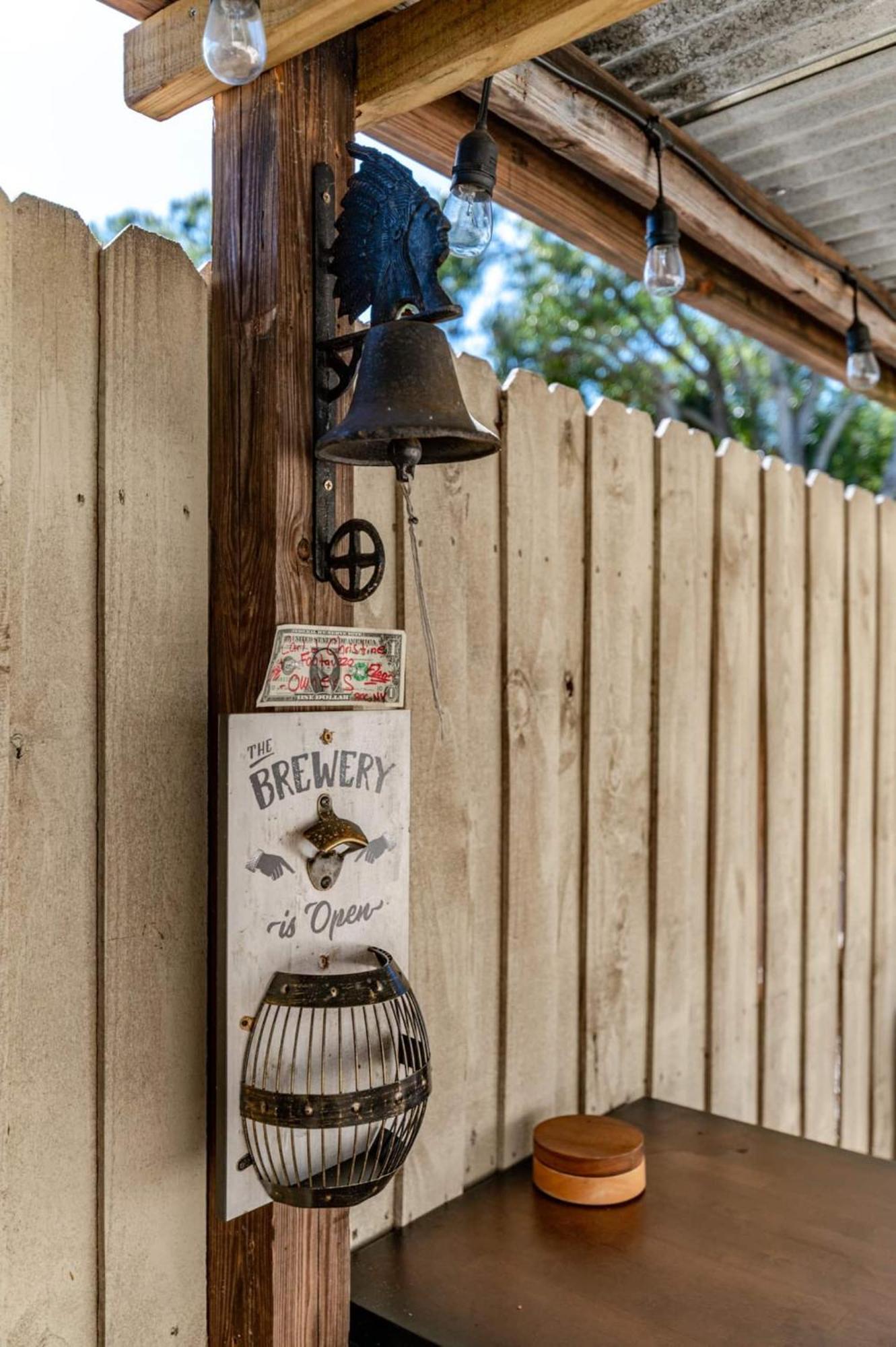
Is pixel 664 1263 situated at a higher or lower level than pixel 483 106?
A: lower

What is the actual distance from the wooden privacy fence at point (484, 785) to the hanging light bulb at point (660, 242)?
0.84 feet

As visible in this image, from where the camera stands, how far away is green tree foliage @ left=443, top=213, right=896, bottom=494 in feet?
34.4

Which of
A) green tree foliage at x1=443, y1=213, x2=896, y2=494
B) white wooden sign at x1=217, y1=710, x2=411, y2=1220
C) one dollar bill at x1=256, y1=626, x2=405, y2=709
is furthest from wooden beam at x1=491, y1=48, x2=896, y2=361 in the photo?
green tree foliage at x1=443, y1=213, x2=896, y2=494

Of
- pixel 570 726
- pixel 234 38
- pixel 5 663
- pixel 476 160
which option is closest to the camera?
pixel 234 38

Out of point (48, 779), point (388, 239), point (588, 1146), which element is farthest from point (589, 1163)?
point (388, 239)

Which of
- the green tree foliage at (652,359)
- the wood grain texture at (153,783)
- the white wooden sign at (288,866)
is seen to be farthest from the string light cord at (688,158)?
the green tree foliage at (652,359)

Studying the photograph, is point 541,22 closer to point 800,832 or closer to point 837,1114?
point 800,832

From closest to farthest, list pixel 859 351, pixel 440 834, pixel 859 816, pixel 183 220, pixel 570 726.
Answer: pixel 440 834 → pixel 570 726 → pixel 859 351 → pixel 859 816 → pixel 183 220

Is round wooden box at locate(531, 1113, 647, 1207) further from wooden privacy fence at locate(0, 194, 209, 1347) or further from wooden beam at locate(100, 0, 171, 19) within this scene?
wooden beam at locate(100, 0, 171, 19)

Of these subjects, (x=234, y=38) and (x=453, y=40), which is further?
(x=453, y=40)

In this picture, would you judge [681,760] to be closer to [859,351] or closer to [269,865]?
[859,351]

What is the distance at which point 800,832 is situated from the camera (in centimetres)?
283

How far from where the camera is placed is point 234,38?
41.4 inches

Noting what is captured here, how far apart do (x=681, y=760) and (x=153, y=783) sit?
1.34 meters
